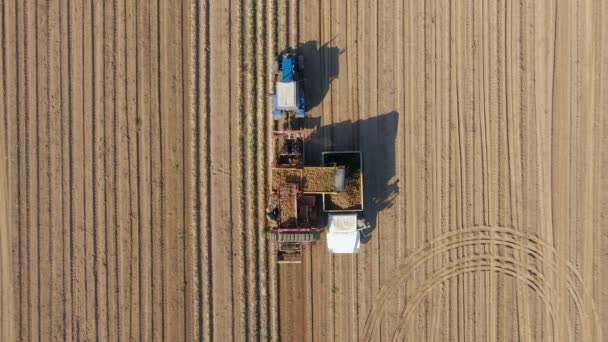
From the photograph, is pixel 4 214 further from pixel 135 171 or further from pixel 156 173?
pixel 156 173

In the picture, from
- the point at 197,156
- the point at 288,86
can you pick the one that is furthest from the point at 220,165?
the point at 288,86

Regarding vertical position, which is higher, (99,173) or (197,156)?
(197,156)

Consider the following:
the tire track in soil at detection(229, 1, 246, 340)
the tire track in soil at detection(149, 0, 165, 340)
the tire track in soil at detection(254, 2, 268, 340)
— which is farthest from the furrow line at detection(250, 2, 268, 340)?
the tire track in soil at detection(149, 0, 165, 340)

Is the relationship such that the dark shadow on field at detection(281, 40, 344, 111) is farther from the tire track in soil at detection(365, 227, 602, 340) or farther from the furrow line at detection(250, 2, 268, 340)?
the tire track in soil at detection(365, 227, 602, 340)

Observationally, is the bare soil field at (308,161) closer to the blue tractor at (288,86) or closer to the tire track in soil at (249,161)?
the tire track in soil at (249,161)

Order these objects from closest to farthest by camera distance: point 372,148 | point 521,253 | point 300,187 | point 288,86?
1. point 288,86
2. point 300,187
3. point 521,253
4. point 372,148

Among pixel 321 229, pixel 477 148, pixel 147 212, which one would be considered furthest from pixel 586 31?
pixel 147 212
